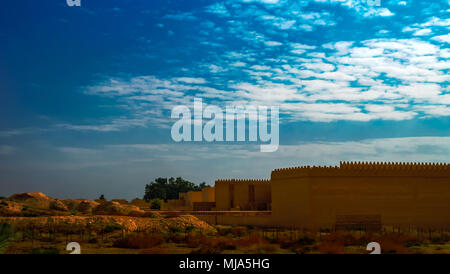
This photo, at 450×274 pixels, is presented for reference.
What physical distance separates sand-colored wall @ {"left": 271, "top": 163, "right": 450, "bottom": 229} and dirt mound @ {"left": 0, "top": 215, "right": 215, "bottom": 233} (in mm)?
6050

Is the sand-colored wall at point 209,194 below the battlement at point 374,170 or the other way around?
below

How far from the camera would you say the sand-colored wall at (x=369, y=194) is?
87.7 feet

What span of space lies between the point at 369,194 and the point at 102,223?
51.7 feet

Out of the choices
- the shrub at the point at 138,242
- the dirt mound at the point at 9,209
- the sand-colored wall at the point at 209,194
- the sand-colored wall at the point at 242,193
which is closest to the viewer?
the shrub at the point at 138,242

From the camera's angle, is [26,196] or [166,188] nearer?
[26,196]

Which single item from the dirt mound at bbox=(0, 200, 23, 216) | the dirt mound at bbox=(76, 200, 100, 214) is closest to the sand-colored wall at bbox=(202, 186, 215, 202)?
the dirt mound at bbox=(76, 200, 100, 214)

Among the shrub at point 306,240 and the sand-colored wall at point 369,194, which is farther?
the sand-colored wall at point 369,194

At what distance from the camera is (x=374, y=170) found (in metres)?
27.7

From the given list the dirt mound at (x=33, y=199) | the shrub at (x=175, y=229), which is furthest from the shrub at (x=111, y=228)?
the dirt mound at (x=33, y=199)

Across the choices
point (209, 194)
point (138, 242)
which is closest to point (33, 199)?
point (209, 194)

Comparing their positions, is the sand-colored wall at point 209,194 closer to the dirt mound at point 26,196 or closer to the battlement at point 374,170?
the dirt mound at point 26,196

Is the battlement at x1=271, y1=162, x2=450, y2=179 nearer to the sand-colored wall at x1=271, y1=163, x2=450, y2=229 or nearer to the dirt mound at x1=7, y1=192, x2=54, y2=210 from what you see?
the sand-colored wall at x1=271, y1=163, x2=450, y2=229

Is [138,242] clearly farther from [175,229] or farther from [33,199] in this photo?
[33,199]

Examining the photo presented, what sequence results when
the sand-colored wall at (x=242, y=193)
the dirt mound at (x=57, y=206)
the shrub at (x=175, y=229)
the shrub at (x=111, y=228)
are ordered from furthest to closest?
the sand-colored wall at (x=242, y=193)
the dirt mound at (x=57, y=206)
the shrub at (x=175, y=229)
the shrub at (x=111, y=228)
